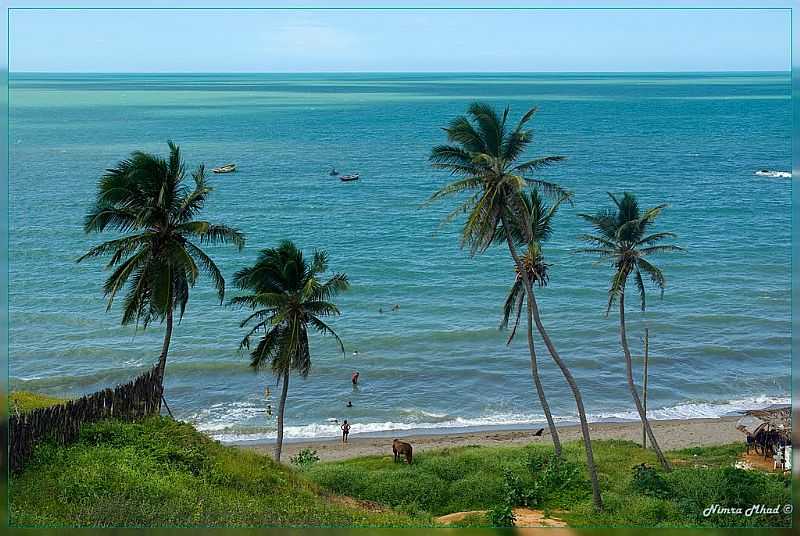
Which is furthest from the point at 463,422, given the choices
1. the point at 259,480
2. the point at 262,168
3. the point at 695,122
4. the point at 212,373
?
the point at 695,122

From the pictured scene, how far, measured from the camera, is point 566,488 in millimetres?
19906

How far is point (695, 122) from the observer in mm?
138375

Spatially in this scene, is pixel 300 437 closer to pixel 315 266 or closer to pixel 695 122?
pixel 315 266

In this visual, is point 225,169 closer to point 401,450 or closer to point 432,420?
point 432,420

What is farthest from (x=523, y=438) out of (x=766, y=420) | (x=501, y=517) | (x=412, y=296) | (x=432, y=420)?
(x=412, y=296)

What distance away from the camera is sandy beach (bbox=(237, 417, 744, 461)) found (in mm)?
31016

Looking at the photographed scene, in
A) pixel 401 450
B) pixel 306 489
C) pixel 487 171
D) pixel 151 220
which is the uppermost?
pixel 487 171

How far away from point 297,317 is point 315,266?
153 cm

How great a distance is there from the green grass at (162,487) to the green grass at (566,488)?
6.71ft

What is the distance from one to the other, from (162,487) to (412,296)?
35.7 meters

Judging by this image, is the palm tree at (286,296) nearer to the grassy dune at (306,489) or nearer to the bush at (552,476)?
the grassy dune at (306,489)

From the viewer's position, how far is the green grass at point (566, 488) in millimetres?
15352

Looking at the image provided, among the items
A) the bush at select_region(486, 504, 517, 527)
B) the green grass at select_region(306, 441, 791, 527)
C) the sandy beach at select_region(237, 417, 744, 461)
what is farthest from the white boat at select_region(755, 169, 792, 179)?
the bush at select_region(486, 504, 517, 527)

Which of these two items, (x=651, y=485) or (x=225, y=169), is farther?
(x=225, y=169)
